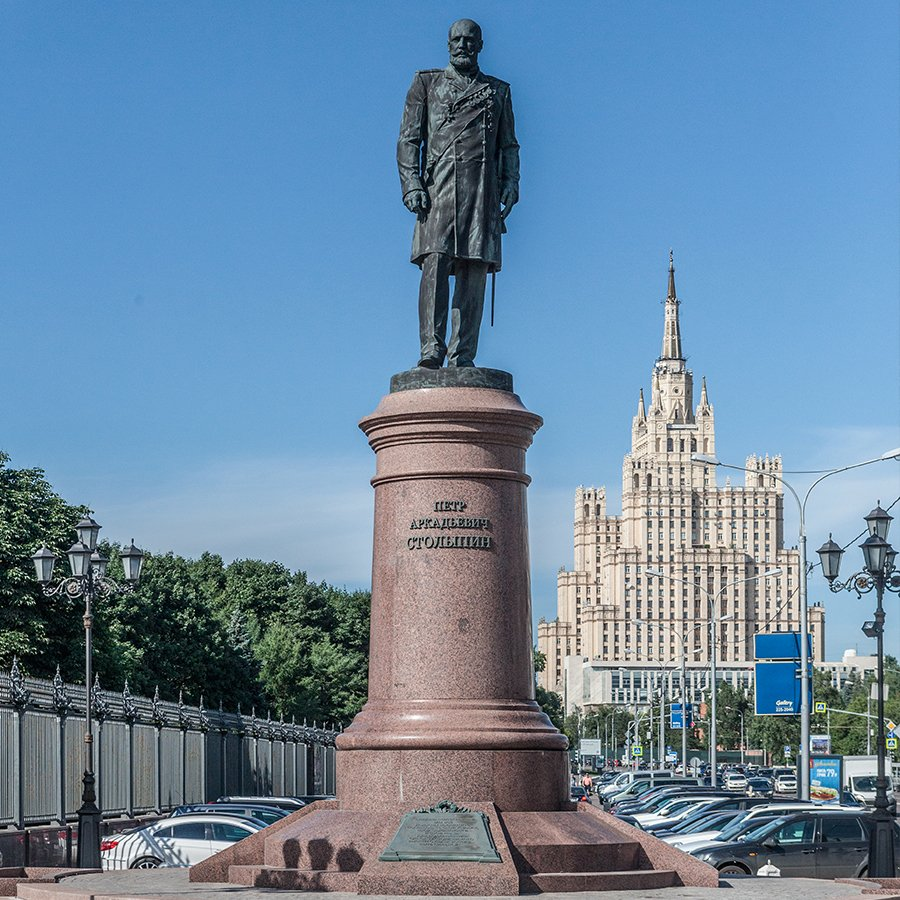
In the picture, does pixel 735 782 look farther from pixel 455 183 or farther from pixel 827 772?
pixel 455 183

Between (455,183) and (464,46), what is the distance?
54.0 inches

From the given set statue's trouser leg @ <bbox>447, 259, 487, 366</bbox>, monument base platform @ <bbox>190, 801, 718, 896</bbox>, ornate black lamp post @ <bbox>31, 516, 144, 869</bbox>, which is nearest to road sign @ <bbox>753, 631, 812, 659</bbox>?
ornate black lamp post @ <bbox>31, 516, 144, 869</bbox>

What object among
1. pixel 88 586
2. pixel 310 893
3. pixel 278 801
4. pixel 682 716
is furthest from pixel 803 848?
pixel 682 716

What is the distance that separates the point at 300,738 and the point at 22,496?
13788mm

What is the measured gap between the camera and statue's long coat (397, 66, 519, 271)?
17.5m

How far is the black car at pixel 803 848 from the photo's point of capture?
2602 cm

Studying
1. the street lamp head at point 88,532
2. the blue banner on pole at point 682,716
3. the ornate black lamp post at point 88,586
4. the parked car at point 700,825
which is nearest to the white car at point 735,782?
the blue banner on pole at point 682,716

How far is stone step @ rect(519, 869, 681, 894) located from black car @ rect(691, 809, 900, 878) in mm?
10882

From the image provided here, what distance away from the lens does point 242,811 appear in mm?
29109

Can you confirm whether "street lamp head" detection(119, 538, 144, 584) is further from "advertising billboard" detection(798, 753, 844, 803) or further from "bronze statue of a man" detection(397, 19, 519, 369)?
"advertising billboard" detection(798, 753, 844, 803)

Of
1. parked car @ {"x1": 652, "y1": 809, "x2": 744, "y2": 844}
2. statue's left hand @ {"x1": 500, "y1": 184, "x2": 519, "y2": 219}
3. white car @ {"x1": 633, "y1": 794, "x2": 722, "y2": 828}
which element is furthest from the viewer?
white car @ {"x1": 633, "y1": 794, "x2": 722, "y2": 828}

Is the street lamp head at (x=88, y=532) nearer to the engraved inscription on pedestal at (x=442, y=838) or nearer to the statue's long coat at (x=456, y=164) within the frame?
the statue's long coat at (x=456, y=164)

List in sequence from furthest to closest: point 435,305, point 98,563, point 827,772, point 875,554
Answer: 1. point 827,772
2. point 98,563
3. point 875,554
4. point 435,305

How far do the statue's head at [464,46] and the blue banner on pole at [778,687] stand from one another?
91.5 ft
